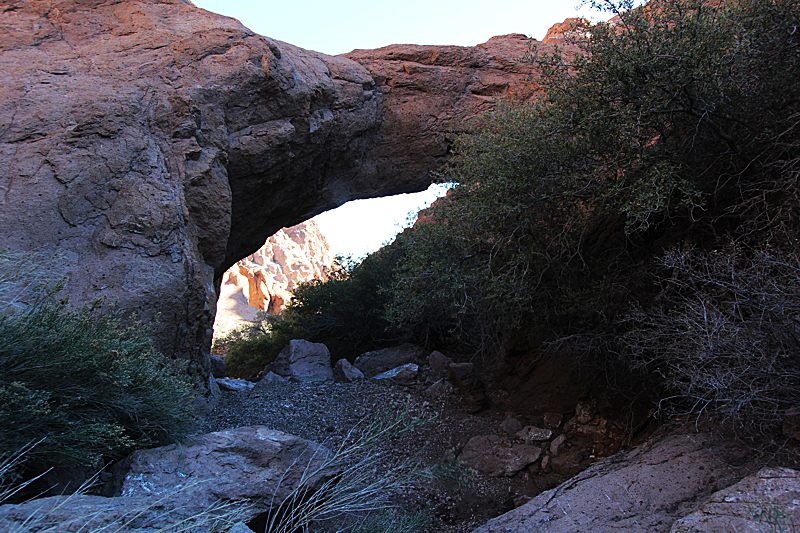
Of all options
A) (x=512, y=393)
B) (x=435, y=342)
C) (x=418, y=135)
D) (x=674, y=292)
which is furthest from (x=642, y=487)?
(x=418, y=135)

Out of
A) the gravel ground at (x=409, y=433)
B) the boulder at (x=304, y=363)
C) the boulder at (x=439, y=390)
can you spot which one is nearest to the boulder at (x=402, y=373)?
the gravel ground at (x=409, y=433)

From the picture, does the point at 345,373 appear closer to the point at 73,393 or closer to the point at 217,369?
the point at 217,369

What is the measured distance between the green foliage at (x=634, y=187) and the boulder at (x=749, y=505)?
28.6 inches

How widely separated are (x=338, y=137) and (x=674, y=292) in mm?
5688

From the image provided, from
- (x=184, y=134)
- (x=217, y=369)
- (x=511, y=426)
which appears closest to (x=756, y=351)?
(x=511, y=426)

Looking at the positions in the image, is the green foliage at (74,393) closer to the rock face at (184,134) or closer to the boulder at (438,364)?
the rock face at (184,134)

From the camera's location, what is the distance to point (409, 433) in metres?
6.36

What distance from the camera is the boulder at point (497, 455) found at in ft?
19.9

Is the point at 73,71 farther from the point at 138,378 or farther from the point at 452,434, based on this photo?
the point at 452,434

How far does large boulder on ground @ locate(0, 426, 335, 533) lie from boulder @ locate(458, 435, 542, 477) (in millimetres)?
2591

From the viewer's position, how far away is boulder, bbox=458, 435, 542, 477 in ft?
19.9

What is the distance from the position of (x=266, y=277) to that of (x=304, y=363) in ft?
102

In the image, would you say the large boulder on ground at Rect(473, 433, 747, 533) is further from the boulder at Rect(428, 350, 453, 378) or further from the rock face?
the rock face

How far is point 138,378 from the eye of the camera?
4.06 m
